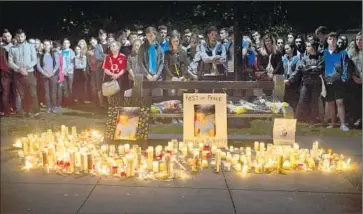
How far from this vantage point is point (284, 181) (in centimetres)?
548

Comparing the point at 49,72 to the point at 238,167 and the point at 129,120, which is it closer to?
the point at 129,120

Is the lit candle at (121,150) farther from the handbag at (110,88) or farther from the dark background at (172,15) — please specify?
the dark background at (172,15)

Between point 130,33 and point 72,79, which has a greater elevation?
point 130,33

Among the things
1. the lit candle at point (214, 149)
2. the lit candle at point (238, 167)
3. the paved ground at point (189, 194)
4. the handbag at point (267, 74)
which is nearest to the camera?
the paved ground at point (189, 194)

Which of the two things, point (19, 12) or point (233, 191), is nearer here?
point (233, 191)

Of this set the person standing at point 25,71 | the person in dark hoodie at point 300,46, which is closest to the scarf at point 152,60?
the person standing at point 25,71

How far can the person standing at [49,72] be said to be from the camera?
10289mm

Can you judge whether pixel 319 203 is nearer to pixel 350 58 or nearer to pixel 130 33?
pixel 350 58

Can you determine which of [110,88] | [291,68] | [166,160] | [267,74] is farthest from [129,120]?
[291,68]

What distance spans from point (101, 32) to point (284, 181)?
6047mm

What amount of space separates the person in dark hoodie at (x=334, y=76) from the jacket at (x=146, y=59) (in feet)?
12.1

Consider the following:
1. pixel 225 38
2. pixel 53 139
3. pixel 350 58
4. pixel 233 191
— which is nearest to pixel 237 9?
pixel 225 38

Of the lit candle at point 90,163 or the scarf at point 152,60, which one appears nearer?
the lit candle at point 90,163

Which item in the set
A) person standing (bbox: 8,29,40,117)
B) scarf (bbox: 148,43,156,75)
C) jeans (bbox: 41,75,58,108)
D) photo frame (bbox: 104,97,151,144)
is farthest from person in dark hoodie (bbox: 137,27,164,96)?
person standing (bbox: 8,29,40,117)
